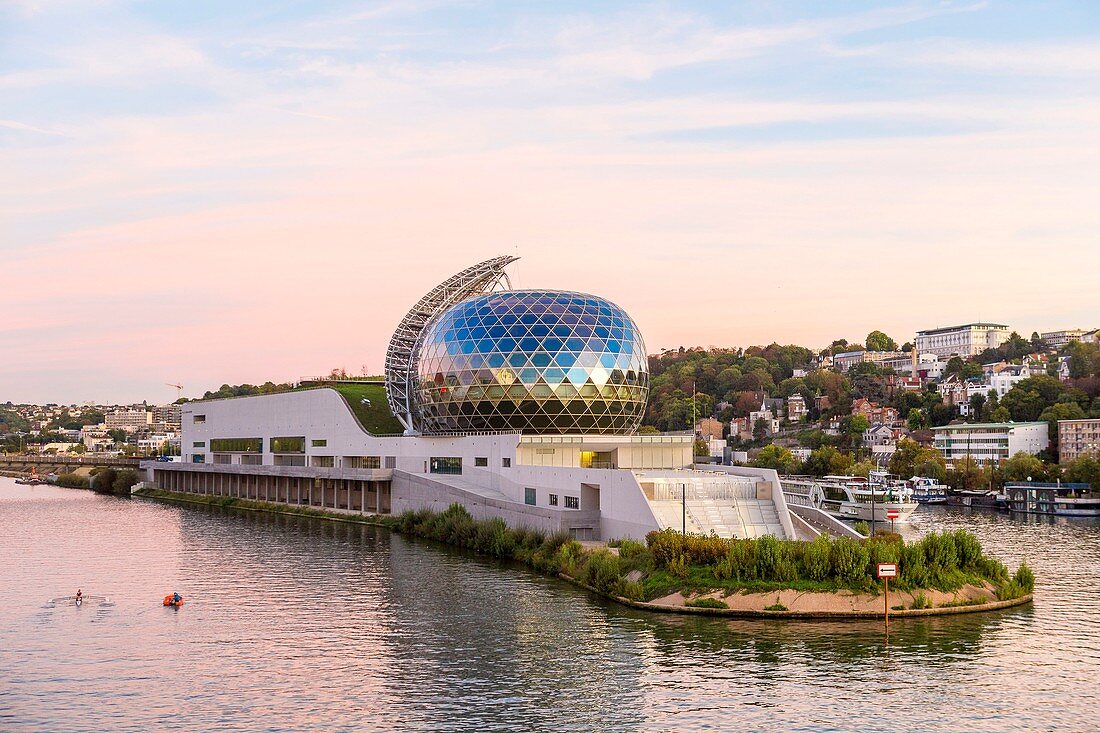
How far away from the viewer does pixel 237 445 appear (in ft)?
405

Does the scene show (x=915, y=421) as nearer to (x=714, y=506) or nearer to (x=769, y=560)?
(x=714, y=506)

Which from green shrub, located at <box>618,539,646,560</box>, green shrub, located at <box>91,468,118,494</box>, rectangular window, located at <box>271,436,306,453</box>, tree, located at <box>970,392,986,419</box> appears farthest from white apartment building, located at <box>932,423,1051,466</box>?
green shrub, located at <box>91,468,118,494</box>

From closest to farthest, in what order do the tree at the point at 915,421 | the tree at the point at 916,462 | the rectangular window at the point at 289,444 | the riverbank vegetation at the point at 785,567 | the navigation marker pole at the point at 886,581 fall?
the navigation marker pole at the point at 886,581 < the riverbank vegetation at the point at 785,567 < the rectangular window at the point at 289,444 < the tree at the point at 916,462 < the tree at the point at 915,421

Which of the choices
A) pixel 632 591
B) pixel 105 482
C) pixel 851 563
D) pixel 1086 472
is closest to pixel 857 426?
pixel 1086 472

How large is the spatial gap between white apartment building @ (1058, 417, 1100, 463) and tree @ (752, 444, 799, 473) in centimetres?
3376

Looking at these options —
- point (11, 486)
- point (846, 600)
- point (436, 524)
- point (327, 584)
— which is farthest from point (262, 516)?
point (11, 486)

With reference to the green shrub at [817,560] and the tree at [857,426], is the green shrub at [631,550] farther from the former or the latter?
the tree at [857,426]

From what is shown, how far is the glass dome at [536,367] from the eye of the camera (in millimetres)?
80250

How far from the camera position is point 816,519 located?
64.5 m

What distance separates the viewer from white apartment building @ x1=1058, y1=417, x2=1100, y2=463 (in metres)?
139

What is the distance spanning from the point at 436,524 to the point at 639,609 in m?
32.4

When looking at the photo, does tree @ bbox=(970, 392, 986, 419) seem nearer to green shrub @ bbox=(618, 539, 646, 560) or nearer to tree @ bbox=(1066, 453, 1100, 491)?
tree @ bbox=(1066, 453, 1100, 491)

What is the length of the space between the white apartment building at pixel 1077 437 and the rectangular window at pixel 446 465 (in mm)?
89180

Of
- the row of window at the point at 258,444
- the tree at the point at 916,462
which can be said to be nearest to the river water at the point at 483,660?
the row of window at the point at 258,444
